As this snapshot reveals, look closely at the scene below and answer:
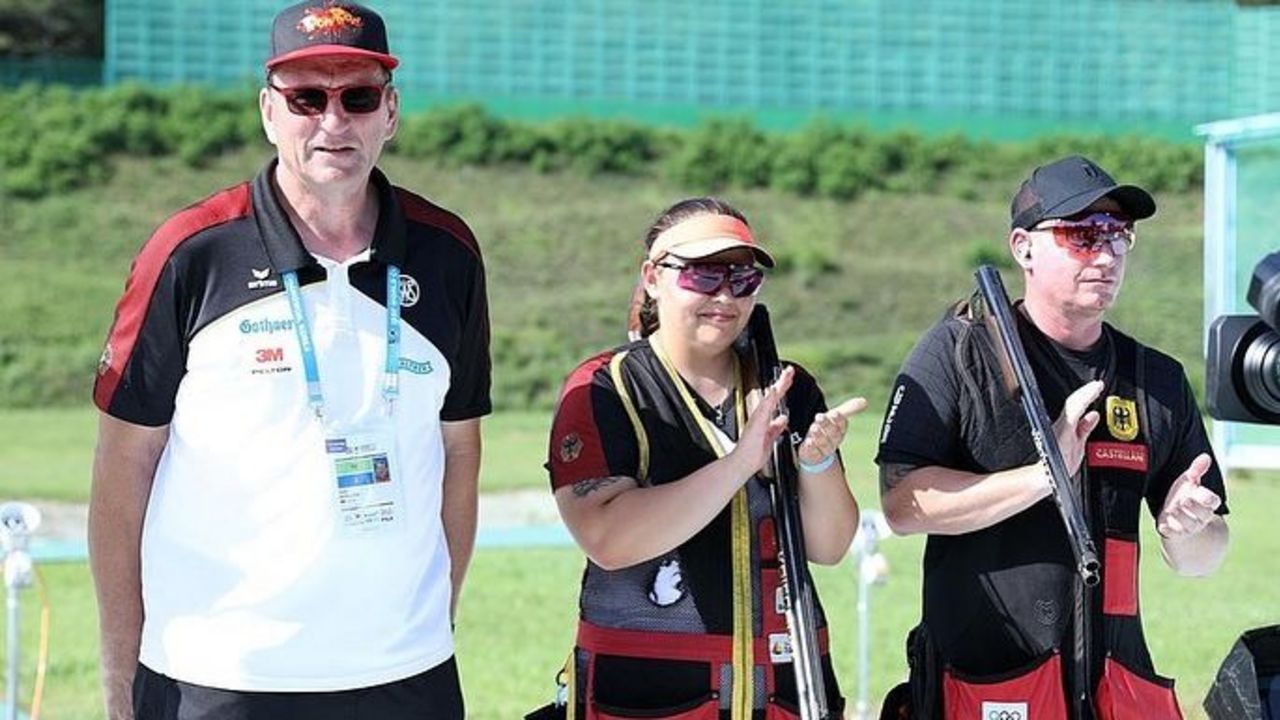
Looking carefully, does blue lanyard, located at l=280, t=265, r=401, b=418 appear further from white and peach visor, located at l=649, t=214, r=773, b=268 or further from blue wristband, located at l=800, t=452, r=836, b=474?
blue wristband, located at l=800, t=452, r=836, b=474

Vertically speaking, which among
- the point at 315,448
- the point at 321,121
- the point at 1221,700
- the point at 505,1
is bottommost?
the point at 1221,700

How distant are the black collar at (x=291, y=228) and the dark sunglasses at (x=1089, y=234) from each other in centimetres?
123

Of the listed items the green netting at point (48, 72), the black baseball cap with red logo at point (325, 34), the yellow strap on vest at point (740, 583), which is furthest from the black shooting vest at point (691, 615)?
the green netting at point (48, 72)

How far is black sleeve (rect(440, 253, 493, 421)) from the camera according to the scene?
3189 millimetres

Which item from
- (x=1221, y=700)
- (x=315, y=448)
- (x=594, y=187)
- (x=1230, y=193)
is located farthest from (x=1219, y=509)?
(x=594, y=187)

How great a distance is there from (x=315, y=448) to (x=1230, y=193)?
4997 millimetres

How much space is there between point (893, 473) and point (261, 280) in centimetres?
124

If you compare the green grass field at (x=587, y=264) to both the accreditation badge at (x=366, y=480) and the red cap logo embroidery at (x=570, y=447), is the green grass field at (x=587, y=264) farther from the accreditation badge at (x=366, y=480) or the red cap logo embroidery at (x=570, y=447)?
the accreditation badge at (x=366, y=480)

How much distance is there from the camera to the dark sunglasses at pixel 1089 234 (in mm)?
3500

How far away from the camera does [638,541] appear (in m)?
3.25

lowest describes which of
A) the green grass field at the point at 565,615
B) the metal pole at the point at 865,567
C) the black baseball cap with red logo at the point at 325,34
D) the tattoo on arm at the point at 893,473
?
the green grass field at the point at 565,615

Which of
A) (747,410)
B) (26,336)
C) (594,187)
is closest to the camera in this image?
(747,410)

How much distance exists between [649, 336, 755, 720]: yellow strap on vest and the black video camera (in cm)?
89

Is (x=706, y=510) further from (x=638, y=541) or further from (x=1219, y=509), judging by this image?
(x=1219, y=509)
